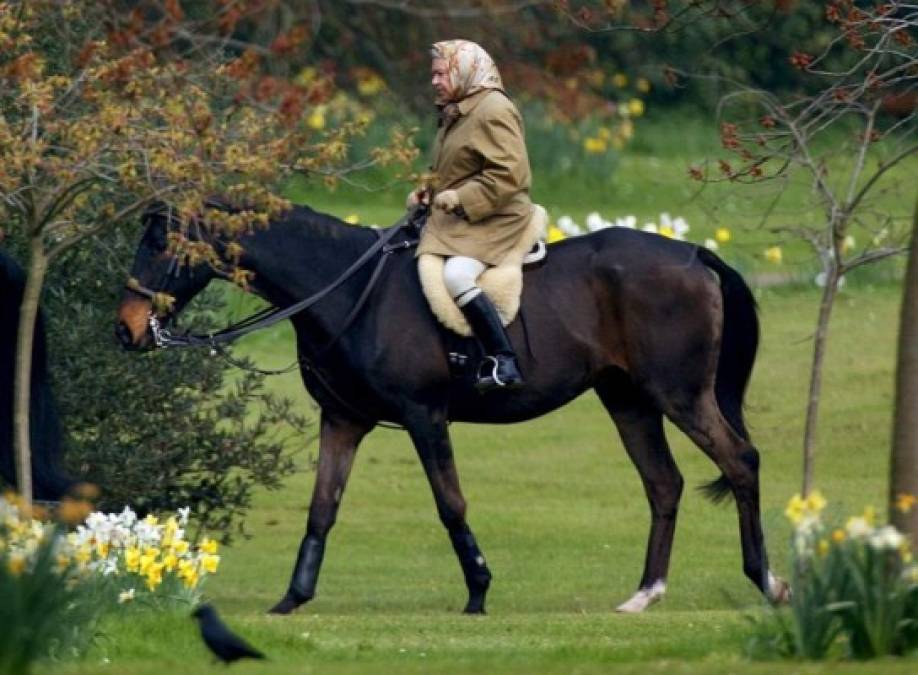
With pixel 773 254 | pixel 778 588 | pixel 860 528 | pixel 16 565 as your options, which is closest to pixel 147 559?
pixel 16 565

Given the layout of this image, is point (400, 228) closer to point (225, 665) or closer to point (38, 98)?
point (38, 98)

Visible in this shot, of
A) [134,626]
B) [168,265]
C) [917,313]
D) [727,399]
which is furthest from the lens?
[727,399]

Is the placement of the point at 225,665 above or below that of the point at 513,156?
below

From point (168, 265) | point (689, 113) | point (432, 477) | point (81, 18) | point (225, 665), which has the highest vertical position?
point (689, 113)

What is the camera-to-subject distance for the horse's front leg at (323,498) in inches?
506

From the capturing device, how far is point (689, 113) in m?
33.0

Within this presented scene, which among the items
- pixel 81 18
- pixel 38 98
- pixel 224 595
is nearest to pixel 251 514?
pixel 224 595

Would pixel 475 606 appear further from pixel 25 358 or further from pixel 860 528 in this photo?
pixel 860 528

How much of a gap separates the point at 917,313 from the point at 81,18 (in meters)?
6.09

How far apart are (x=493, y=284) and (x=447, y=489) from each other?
1080 millimetres

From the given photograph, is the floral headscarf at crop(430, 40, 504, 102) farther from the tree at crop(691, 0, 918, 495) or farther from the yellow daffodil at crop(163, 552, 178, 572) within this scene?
the yellow daffodil at crop(163, 552, 178, 572)

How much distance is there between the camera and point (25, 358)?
40.7 ft

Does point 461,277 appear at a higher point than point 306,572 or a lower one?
higher

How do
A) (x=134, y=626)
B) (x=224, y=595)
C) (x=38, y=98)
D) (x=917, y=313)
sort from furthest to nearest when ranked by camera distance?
(x=224, y=595) → (x=38, y=98) → (x=134, y=626) → (x=917, y=313)
